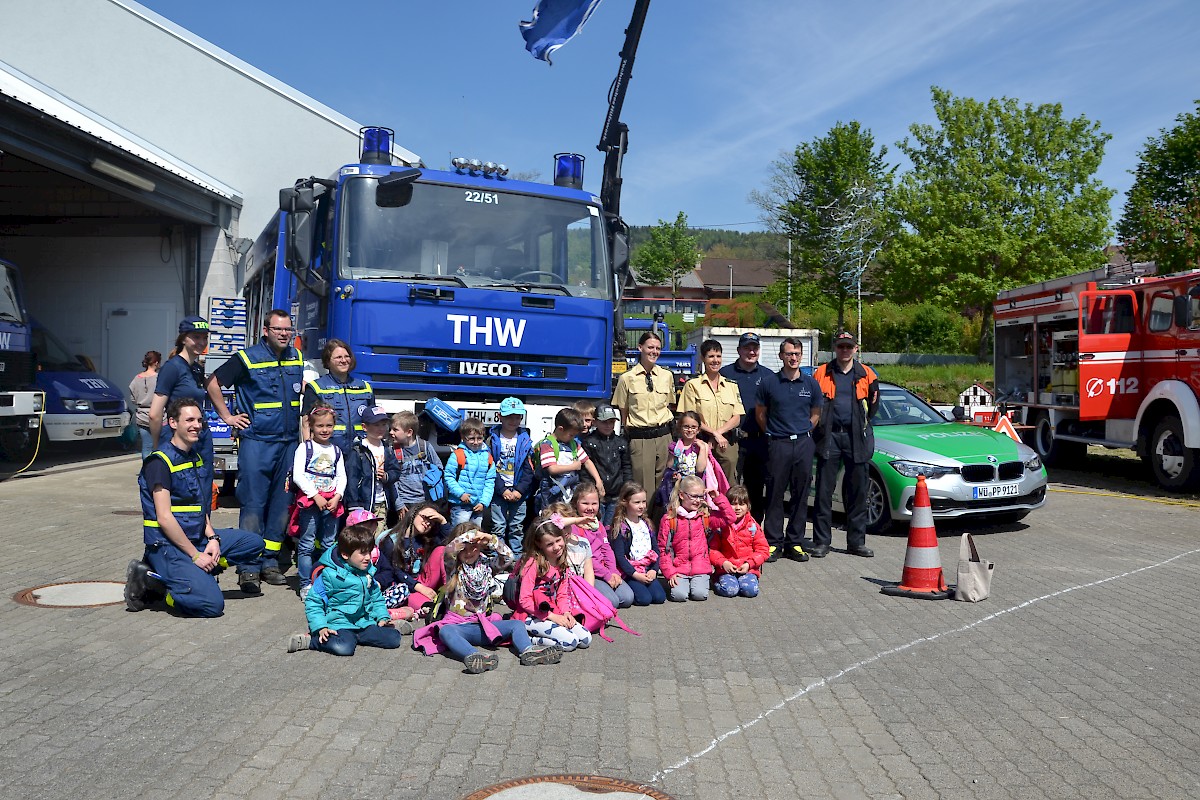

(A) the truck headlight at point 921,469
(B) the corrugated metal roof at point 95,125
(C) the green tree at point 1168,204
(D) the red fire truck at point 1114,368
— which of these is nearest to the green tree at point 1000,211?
(C) the green tree at point 1168,204

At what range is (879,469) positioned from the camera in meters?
10.2

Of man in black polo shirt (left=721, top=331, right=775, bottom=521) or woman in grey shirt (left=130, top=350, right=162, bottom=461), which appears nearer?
man in black polo shirt (left=721, top=331, right=775, bottom=521)

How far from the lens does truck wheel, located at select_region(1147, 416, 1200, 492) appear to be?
13453 mm

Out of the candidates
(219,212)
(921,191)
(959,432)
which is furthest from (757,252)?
(959,432)

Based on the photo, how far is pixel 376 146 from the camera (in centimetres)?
941

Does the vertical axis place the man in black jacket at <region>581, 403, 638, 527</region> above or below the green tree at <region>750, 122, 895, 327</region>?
below

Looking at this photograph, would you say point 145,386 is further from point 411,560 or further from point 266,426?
point 411,560

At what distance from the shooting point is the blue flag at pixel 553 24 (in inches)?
556

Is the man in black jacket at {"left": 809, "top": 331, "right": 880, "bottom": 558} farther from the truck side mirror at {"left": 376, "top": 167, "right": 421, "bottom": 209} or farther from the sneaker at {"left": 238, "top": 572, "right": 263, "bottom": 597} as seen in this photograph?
the sneaker at {"left": 238, "top": 572, "right": 263, "bottom": 597}

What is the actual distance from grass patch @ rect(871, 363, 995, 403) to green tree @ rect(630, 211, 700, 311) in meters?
37.7

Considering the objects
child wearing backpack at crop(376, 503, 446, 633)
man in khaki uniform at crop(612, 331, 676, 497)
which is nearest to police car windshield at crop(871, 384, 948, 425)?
man in khaki uniform at crop(612, 331, 676, 497)

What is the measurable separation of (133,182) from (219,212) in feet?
13.8

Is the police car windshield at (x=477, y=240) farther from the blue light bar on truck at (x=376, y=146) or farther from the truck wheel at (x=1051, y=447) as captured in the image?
the truck wheel at (x=1051, y=447)

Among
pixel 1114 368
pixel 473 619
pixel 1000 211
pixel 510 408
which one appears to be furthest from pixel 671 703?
pixel 1000 211
